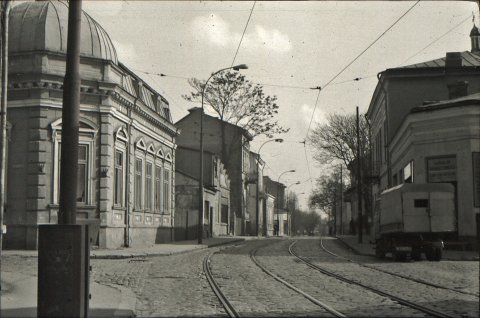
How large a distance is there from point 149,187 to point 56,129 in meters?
9.56

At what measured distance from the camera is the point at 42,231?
713 cm

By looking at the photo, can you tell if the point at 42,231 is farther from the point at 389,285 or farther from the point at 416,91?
the point at 416,91

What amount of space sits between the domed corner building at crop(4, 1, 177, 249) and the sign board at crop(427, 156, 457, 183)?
13616 millimetres

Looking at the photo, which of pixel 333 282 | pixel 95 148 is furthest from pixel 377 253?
pixel 95 148

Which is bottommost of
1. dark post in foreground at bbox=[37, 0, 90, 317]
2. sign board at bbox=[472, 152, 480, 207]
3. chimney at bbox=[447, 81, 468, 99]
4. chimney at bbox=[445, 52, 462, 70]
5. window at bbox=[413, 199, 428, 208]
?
dark post in foreground at bbox=[37, 0, 90, 317]

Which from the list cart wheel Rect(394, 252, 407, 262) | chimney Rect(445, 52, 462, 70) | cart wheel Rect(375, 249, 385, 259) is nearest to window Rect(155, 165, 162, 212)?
cart wheel Rect(375, 249, 385, 259)

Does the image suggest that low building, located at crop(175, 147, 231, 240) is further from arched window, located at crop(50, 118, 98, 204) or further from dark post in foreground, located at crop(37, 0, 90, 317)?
dark post in foreground, located at crop(37, 0, 90, 317)

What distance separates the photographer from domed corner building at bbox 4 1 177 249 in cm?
2298

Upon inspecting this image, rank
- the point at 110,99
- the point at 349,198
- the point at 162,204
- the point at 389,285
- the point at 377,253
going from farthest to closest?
the point at 349,198
the point at 162,204
the point at 110,99
the point at 377,253
the point at 389,285

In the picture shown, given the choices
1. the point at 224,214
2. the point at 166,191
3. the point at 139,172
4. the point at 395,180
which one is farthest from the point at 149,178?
the point at 224,214

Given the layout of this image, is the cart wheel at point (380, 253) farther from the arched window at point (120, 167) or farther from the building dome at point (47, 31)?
the building dome at point (47, 31)

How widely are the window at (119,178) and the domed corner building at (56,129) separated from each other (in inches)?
1.7

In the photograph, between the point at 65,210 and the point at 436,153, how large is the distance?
21.4m

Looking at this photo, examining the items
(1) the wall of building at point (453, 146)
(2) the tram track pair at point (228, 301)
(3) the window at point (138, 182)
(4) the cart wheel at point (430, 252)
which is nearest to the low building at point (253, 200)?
(3) the window at point (138, 182)
